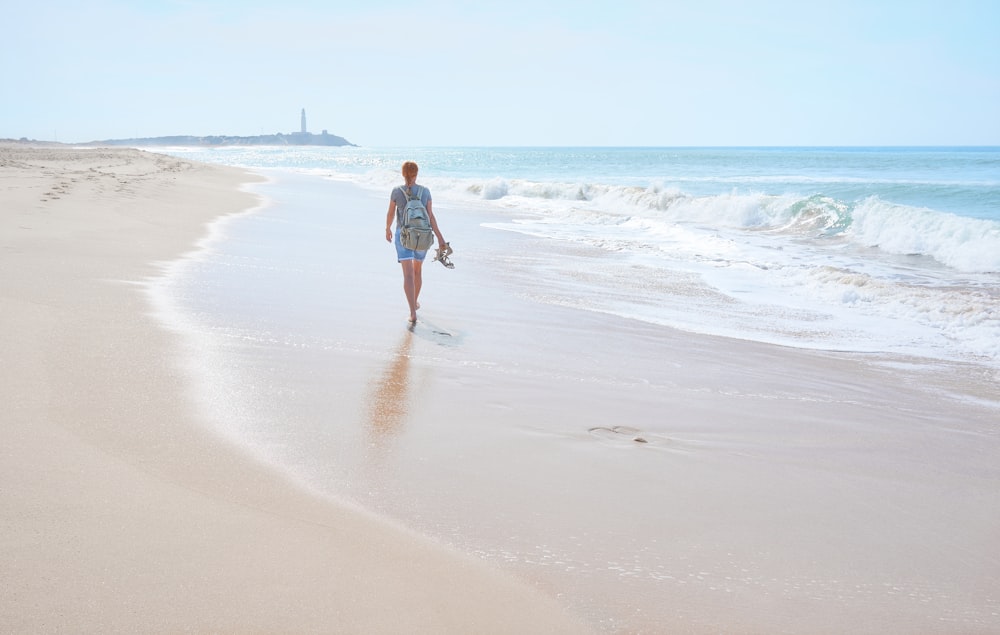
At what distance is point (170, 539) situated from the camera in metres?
2.71

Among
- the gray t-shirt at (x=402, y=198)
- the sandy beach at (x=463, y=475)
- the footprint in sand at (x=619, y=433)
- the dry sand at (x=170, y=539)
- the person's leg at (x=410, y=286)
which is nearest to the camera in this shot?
the dry sand at (x=170, y=539)

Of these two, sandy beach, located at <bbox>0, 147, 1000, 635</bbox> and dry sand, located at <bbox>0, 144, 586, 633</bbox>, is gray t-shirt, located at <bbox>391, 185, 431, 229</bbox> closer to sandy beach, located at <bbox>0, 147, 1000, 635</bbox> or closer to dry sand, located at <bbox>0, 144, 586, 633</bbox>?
sandy beach, located at <bbox>0, 147, 1000, 635</bbox>

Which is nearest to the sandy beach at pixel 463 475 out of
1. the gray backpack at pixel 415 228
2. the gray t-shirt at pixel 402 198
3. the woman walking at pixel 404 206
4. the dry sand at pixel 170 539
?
the dry sand at pixel 170 539

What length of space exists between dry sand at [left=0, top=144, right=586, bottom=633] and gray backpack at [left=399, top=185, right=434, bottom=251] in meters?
3.20

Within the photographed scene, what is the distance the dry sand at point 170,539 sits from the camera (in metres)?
2.34

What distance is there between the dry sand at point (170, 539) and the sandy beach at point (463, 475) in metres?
0.01

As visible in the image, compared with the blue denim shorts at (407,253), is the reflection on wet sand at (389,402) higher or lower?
lower

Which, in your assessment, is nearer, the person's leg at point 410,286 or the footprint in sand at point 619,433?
the footprint in sand at point 619,433

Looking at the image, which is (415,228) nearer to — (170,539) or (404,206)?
(404,206)

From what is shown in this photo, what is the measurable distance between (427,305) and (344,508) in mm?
4919

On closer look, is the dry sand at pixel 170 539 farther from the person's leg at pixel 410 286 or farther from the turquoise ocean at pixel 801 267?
the turquoise ocean at pixel 801 267

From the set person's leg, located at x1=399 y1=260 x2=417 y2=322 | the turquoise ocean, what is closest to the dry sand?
person's leg, located at x1=399 y1=260 x2=417 y2=322

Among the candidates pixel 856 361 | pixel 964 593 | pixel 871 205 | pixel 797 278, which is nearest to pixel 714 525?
pixel 964 593

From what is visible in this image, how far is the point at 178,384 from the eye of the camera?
4473mm
